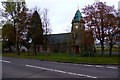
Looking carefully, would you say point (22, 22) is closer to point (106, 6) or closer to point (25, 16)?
point (25, 16)

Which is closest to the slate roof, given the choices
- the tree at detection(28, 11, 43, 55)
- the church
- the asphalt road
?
the church

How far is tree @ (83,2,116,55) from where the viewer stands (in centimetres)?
4769

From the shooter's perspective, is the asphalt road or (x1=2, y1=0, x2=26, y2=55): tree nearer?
the asphalt road

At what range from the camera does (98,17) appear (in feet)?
157

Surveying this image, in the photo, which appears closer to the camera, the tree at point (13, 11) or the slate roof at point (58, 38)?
the tree at point (13, 11)

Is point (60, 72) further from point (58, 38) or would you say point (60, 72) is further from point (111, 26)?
point (58, 38)

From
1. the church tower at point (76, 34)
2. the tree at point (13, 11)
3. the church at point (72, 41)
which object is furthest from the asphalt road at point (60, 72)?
the church tower at point (76, 34)

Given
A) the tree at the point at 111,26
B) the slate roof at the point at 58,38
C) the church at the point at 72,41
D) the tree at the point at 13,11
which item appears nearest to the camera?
the tree at the point at 111,26

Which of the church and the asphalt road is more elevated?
the church

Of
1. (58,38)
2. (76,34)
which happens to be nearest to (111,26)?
(76,34)

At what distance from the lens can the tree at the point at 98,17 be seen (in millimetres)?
47694

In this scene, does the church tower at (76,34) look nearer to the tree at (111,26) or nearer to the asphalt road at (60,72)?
the tree at (111,26)

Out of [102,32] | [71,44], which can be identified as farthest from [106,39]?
[71,44]

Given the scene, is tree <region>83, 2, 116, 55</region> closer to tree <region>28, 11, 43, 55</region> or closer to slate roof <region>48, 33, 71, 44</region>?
tree <region>28, 11, 43, 55</region>
